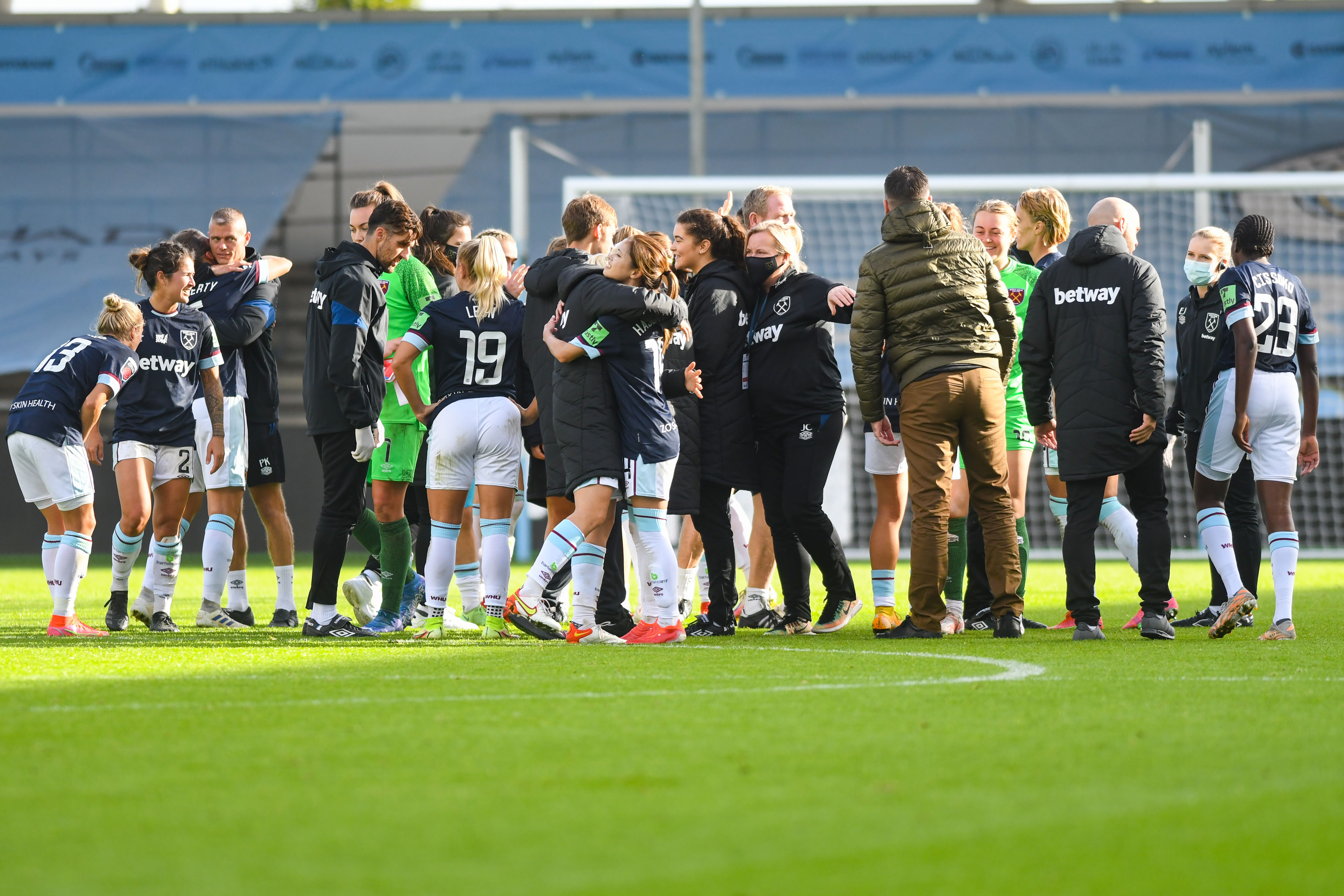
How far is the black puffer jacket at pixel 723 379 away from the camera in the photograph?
22.6ft

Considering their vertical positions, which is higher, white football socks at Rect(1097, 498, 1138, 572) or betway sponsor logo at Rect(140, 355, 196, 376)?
betway sponsor logo at Rect(140, 355, 196, 376)

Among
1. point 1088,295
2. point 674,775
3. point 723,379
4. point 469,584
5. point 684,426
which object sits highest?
point 1088,295

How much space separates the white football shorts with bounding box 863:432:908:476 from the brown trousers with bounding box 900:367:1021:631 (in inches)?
18.8

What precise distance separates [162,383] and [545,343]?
2.10 metres

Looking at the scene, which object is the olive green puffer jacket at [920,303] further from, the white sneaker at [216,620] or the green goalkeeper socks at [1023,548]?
the white sneaker at [216,620]

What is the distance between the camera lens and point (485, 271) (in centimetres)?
658

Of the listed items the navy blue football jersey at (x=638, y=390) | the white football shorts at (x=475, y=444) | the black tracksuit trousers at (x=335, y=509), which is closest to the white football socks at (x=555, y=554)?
the navy blue football jersey at (x=638, y=390)

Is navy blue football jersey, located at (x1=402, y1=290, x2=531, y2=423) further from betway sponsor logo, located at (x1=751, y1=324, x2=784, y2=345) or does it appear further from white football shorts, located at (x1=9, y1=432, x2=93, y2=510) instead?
white football shorts, located at (x1=9, y1=432, x2=93, y2=510)

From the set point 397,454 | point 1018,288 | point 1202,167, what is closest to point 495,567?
point 397,454

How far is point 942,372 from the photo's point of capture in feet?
20.6

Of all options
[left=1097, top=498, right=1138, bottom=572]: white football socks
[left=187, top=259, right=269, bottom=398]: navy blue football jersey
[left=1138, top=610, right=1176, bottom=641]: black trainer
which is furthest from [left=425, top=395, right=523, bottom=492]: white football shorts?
[left=1097, top=498, right=1138, bottom=572]: white football socks

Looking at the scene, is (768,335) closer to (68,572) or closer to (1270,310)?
(1270,310)

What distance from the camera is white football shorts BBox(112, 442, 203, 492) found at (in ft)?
23.8

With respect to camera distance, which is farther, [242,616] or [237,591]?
[237,591]
